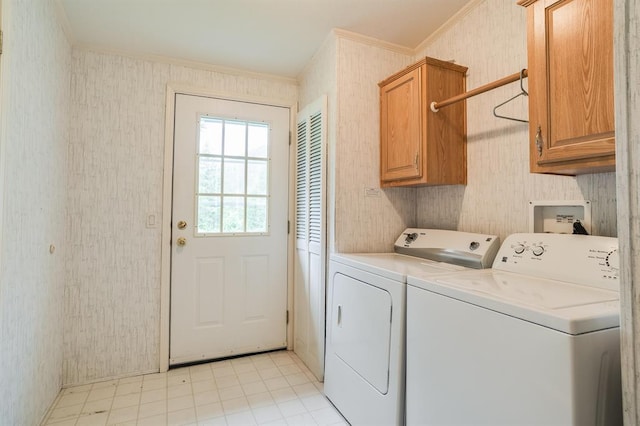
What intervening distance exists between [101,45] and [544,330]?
2.88 metres

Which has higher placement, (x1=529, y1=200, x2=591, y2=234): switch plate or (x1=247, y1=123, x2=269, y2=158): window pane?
(x1=247, y1=123, x2=269, y2=158): window pane

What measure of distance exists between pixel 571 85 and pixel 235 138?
213 centimetres

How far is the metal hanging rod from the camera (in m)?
1.38

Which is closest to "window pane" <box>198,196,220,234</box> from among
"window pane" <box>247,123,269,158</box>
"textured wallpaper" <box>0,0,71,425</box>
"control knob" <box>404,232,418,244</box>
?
"window pane" <box>247,123,269,158</box>

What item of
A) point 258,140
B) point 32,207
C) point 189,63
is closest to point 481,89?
point 258,140

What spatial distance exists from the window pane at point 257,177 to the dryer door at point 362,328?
1094mm

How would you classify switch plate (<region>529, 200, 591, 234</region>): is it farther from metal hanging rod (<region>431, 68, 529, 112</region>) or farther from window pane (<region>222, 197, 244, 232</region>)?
window pane (<region>222, 197, 244, 232</region>)

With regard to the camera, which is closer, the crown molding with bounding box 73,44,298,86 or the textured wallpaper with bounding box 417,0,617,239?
the textured wallpaper with bounding box 417,0,617,239

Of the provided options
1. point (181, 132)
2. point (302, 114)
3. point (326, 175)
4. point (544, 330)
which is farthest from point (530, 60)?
point (181, 132)

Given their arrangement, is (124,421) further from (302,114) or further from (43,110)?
(302,114)

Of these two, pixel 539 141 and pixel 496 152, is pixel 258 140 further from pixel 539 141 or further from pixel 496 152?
pixel 539 141

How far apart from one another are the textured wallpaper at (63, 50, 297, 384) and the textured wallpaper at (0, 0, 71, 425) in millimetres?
102

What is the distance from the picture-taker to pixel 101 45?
2.19m

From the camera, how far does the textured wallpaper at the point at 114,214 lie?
2.15 m
